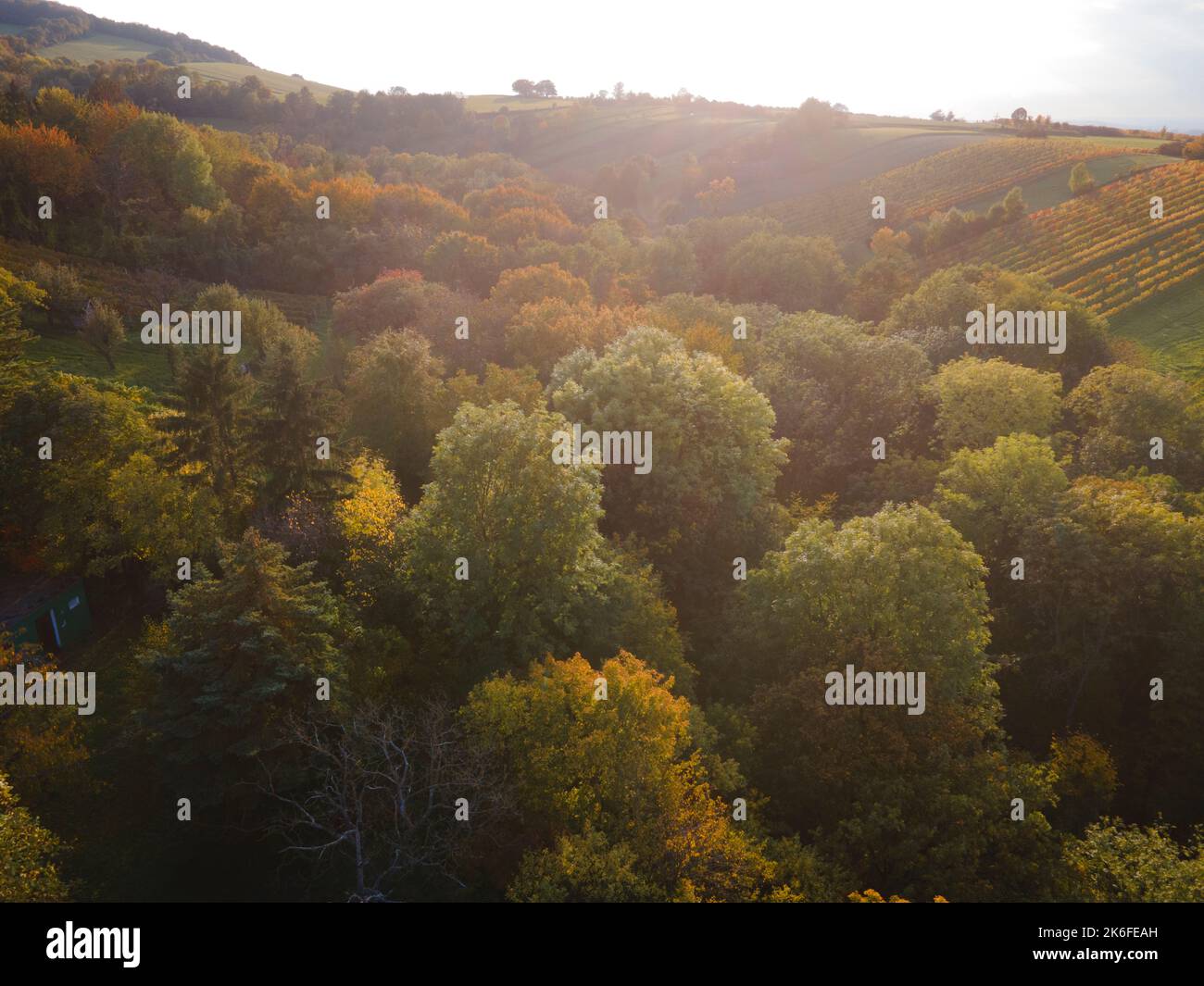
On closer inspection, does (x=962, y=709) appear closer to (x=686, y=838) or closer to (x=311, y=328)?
(x=686, y=838)

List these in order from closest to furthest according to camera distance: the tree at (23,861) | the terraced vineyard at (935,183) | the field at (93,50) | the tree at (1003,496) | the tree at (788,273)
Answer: the tree at (23,861)
the tree at (1003,496)
the tree at (788,273)
the terraced vineyard at (935,183)
the field at (93,50)

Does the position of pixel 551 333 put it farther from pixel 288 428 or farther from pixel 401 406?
pixel 288 428

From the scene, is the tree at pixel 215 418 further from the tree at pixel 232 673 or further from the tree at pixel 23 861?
the tree at pixel 23 861

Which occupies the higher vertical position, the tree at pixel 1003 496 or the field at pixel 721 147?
the field at pixel 721 147

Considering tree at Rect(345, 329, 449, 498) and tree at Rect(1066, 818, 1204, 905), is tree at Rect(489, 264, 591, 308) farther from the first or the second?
tree at Rect(1066, 818, 1204, 905)

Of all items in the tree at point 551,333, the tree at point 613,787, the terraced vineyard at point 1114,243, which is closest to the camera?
the tree at point 613,787

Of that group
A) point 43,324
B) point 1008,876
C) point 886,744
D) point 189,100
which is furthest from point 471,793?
point 189,100

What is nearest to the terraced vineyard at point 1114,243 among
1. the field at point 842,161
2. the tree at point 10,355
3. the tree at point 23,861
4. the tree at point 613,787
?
the field at point 842,161
